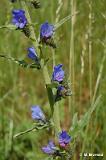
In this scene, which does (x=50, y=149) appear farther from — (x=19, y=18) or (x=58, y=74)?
(x=19, y=18)

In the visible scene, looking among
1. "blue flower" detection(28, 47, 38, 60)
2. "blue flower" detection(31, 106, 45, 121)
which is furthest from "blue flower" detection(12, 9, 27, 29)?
"blue flower" detection(31, 106, 45, 121)

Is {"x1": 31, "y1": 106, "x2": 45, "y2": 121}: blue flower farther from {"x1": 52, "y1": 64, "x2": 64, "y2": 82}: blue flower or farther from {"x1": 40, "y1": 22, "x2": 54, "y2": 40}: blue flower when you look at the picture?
{"x1": 40, "y1": 22, "x2": 54, "y2": 40}: blue flower

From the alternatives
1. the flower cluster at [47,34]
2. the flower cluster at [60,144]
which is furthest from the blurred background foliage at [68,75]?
the flower cluster at [47,34]

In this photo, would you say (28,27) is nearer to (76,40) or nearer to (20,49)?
(76,40)

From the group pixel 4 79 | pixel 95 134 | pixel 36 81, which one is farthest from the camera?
pixel 36 81

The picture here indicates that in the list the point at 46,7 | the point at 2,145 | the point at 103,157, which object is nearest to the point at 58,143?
the point at 103,157

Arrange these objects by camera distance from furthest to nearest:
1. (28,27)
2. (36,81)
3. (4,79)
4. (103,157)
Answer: (36,81) < (4,79) < (103,157) < (28,27)

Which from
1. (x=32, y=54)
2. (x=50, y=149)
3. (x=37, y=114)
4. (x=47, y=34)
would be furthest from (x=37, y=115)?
(x=47, y=34)
